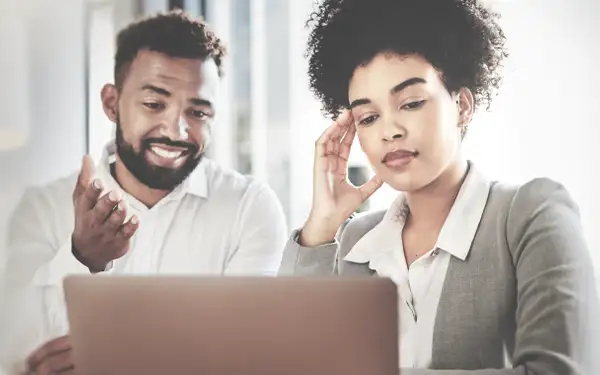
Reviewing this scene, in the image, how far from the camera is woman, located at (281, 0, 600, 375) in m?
1.71

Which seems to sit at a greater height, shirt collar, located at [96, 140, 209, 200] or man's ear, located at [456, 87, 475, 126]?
man's ear, located at [456, 87, 475, 126]

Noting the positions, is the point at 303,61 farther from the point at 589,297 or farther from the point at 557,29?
the point at 589,297

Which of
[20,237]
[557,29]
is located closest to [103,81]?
[20,237]

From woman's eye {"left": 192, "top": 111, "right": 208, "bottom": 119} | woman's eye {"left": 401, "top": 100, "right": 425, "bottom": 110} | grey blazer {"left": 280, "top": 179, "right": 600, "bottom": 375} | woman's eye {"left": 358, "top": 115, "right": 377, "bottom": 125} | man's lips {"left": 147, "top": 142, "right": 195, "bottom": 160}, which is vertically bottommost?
grey blazer {"left": 280, "top": 179, "right": 600, "bottom": 375}

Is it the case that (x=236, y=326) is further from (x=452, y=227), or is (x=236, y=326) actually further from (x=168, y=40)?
(x=168, y=40)

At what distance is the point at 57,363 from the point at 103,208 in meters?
0.42

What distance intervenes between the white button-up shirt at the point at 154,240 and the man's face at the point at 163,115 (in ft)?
0.16

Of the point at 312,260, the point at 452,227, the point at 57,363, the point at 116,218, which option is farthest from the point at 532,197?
the point at 57,363

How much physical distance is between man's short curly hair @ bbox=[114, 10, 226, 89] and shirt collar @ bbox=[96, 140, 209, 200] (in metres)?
0.18

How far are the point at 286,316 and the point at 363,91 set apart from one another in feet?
2.39

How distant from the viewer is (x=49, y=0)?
2.09m

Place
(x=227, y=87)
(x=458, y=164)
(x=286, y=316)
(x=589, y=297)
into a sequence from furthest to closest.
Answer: (x=227, y=87) < (x=458, y=164) < (x=589, y=297) < (x=286, y=316)

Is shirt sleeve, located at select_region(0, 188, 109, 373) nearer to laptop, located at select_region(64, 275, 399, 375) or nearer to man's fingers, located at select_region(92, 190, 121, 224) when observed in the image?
man's fingers, located at select_region(92, 190, 121, 224)

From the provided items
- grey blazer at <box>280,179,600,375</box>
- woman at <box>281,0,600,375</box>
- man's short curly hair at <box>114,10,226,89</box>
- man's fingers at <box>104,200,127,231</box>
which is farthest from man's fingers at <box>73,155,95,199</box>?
grey blazer at <box>280,179,600,375</box>
